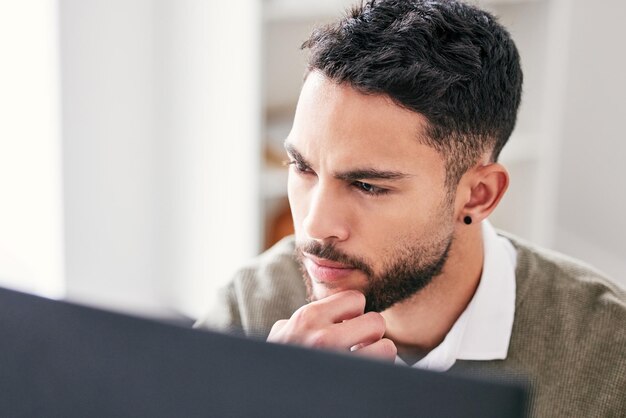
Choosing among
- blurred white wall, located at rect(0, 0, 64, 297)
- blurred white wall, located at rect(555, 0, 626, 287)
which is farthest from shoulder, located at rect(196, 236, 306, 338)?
blurred white wall, located at rect(555, 0, 626, 287)

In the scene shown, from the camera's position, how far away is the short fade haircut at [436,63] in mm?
1193

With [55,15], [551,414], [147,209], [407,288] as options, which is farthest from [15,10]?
[551,414]

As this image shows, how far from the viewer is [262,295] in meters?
1.55

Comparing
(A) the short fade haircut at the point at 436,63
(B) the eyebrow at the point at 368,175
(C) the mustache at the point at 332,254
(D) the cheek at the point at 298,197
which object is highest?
(A) the short fade haircut at the point at 436,63

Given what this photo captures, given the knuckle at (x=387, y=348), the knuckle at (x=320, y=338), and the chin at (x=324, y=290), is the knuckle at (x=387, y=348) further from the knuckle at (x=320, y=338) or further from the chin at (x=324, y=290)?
the chin at (x=324, y=290)

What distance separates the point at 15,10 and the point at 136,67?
14.4 inches

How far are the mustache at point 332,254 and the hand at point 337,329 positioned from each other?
70 mm

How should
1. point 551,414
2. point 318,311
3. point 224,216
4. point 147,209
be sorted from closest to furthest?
point 318,311 < point 551,414 < point 224,216 < point 147,209

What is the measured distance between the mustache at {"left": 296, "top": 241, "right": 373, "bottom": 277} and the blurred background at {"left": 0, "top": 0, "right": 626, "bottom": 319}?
1.19 meters

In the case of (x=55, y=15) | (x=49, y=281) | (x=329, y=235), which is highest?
(x=55, y=15)

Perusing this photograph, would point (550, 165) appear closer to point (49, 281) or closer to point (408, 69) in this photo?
point (49, 281)

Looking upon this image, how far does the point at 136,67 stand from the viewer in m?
2.61

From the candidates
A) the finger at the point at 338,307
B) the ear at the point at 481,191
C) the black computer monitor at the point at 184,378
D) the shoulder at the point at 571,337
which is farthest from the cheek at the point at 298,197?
the black computer monitor at the point at 184,378

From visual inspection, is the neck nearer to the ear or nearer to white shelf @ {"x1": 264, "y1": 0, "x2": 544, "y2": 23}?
the ear
